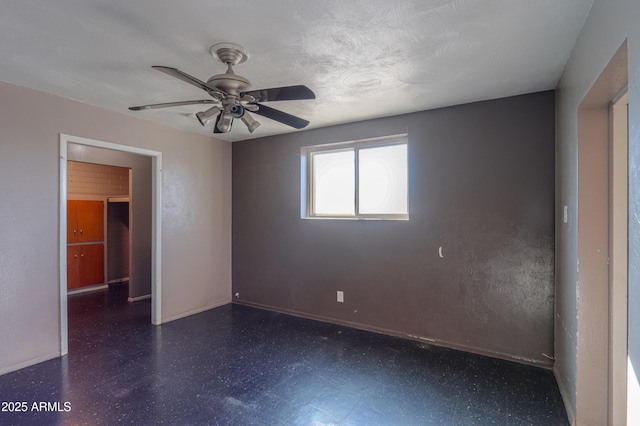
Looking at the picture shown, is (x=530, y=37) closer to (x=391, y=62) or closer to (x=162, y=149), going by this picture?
(x=391, y=62)

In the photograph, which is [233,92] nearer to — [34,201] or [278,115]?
[278,115]

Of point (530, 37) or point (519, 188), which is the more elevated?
point (530, 37)

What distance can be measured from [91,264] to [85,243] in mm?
366

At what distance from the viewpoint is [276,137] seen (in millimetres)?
4207

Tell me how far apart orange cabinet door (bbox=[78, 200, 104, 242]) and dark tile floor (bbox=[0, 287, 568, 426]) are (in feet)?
7.76

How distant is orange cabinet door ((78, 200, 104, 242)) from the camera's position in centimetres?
527

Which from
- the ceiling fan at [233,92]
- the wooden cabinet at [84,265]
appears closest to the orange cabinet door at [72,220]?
the wooden cabinet at [84,265]

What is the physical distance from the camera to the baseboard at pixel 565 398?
76.2 inches

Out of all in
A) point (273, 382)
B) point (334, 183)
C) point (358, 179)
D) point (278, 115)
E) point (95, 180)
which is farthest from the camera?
point (95, 180)

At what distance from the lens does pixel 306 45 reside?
1988mm

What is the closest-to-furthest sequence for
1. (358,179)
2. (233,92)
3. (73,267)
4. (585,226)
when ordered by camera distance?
(585,226) → (233,92) → (358,179) → (73,267)

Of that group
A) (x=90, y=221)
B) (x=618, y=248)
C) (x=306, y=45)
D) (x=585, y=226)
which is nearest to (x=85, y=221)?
(x=90, y=221)

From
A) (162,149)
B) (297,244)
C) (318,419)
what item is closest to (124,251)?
(162,149)

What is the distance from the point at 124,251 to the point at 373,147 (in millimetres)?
5027
